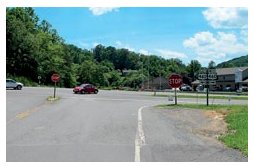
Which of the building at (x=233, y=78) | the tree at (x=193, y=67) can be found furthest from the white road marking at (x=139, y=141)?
the tree at (x=193, y=67)

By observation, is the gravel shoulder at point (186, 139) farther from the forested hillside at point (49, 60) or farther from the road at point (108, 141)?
the forested hillside at point (49, 60)

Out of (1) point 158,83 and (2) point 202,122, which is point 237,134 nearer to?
(2) point 202,122

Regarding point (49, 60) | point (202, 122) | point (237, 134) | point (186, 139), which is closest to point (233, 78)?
point (49, 60)

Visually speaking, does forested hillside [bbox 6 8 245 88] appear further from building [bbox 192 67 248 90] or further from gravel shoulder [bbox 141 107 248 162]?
gravel shoulder [bbox 141 107 248 162]

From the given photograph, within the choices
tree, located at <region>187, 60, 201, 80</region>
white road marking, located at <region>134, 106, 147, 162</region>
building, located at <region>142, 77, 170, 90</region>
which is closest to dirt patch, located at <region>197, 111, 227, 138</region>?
white road marking, located at <region>134, 106, 147, 162</region>

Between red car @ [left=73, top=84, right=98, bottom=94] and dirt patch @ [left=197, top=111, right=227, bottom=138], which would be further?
red car @ [left=73, top=84, right=98, bottom=94]

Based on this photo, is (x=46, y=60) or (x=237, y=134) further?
(x=46, y=60)

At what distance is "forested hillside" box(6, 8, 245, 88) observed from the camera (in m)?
90.1

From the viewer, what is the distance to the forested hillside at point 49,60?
9006 cm

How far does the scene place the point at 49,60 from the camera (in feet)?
342

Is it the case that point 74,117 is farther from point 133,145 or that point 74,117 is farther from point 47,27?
point 47,27

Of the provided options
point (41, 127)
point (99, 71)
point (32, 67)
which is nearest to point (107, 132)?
point (41, 127)
